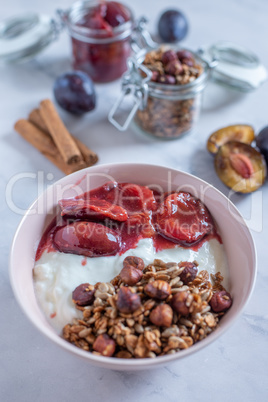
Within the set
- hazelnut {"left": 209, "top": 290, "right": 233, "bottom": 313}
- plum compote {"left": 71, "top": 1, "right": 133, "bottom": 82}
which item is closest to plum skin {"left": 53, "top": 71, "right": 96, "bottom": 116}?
plum compote {"left": 71, "top": 1, "right": 133, "bottom": 82}

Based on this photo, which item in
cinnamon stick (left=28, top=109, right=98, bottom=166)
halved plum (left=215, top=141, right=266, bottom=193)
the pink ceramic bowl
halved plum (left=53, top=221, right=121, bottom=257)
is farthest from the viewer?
cinnamon stick (left=28, top=109, right=98, bottom=166)

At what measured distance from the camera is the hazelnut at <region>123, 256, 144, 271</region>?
1.09m

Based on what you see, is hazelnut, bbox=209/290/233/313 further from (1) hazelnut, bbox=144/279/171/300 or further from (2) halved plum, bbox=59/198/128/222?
(2) halved plum, bbox=59/198/128/222

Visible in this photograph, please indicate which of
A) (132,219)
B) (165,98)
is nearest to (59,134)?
(165,98)

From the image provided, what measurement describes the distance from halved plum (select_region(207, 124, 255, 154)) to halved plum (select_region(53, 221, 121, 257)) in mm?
615

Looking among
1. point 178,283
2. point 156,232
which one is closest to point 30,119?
point 156,232

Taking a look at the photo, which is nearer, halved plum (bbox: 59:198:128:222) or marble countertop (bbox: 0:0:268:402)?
marble countertop (bbox: 0:0:268:402)

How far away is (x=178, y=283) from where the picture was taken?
1048 millimetres

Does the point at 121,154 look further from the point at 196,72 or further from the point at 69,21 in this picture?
the point at 69,21

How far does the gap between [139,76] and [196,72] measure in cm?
21

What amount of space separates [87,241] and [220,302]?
37 centimetres

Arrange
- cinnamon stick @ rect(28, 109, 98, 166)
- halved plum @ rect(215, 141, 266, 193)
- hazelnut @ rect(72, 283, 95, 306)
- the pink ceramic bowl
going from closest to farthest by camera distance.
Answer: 1. the pink ceramic bowl
2. hazelnut @ rect(72, 283, 95, 306)
3. halved plum @ rect(215, 141, 266, 193)
4. cinnamon stick @ rect(28, 109, 98, 166)

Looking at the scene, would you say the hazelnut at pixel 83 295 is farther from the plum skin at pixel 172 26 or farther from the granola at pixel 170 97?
the plum skin at pixel 172 26

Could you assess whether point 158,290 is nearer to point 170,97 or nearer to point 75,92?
point 170,97
